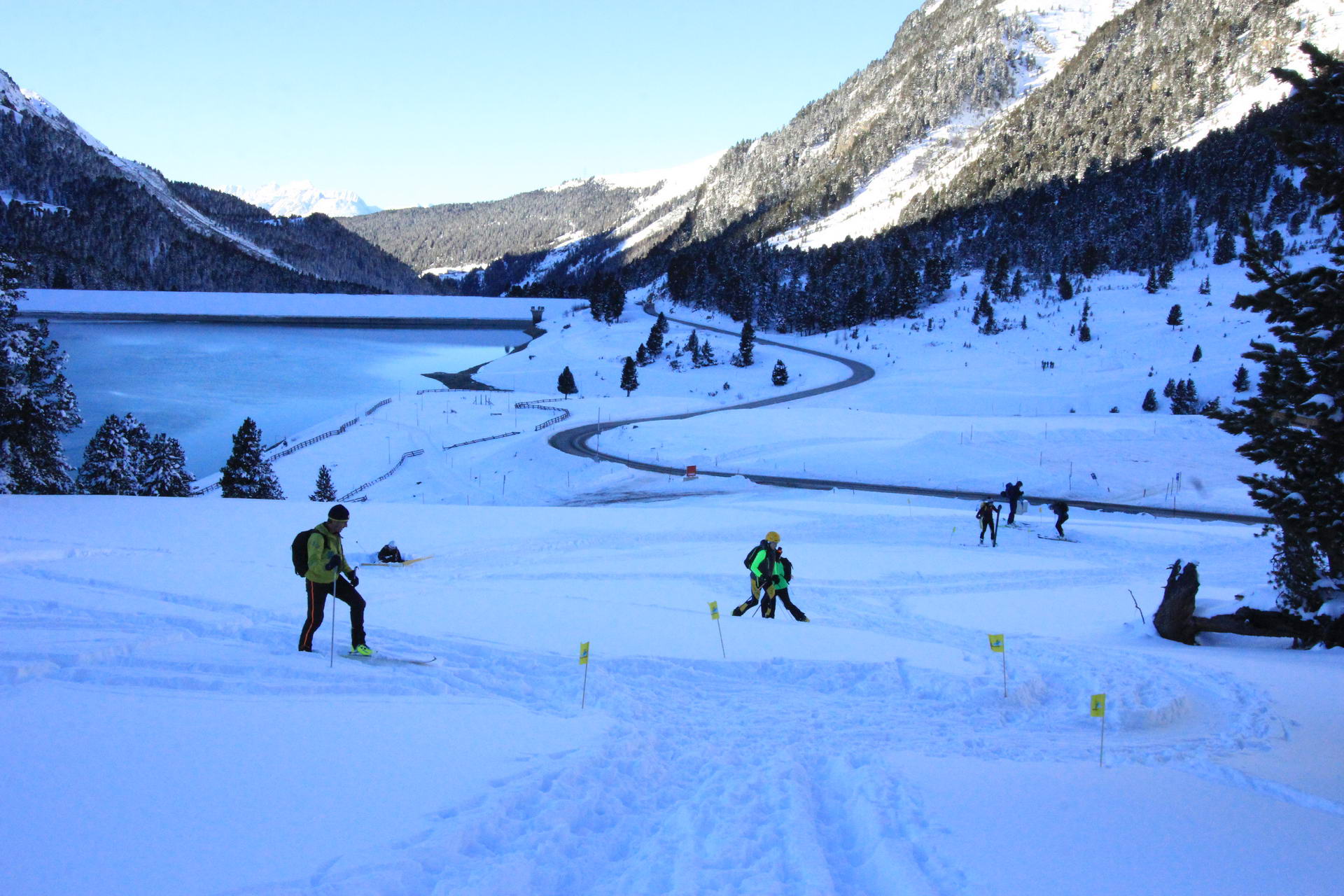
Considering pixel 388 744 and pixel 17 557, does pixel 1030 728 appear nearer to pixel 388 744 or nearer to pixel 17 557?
pixel 388 744

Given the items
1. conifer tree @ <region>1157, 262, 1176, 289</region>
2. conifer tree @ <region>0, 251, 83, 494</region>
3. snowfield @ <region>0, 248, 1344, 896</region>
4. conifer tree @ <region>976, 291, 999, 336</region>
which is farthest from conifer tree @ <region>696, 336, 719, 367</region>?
snowfield @ <region>0, 248, 1344, 896</region>

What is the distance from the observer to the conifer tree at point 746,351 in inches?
2864

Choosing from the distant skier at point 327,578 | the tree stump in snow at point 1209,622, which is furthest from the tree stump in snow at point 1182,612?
the distant skier at point 327,578

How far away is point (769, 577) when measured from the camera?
1056 centimetres

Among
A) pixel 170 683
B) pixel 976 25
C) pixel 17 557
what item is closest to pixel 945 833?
pixel 170 683

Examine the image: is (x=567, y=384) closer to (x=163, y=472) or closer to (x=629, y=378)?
(x=629, y=378)

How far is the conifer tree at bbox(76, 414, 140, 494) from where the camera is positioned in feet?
103

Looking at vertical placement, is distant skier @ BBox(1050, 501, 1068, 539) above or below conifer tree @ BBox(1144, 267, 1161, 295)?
below

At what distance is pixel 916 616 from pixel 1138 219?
93278mm

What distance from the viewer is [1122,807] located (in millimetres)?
5020

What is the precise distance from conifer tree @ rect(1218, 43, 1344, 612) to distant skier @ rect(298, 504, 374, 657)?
7.95 m

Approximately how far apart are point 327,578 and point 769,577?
569 centimetres

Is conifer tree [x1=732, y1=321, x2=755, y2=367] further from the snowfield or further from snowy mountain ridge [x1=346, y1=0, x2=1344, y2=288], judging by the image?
snowy mountain ridge [x1=346, y1=0, x2=1344, y2=288]

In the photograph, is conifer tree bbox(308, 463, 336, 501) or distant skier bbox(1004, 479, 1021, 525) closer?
distant skier bbox(1004, 479, 1021, 525)
